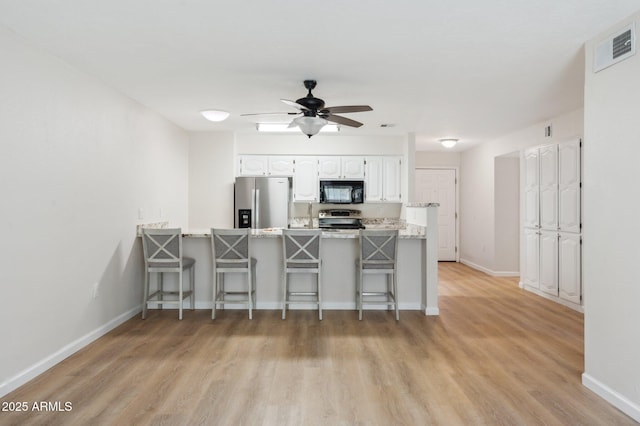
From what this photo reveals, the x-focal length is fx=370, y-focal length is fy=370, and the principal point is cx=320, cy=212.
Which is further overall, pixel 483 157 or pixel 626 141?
pixel 483 157

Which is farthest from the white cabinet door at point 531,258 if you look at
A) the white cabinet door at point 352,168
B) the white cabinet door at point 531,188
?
the white cabinet door at point 352,168

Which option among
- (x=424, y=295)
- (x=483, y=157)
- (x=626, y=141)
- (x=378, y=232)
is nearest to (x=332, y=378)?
(x=378, y=232)

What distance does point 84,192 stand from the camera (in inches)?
125

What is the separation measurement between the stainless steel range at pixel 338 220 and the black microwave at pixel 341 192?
0.27 metres

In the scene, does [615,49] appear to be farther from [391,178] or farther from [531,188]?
[391,178]

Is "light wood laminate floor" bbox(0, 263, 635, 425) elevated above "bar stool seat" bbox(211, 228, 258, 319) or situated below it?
below

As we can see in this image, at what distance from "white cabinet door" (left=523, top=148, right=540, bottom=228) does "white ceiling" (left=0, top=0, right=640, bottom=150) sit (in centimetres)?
96

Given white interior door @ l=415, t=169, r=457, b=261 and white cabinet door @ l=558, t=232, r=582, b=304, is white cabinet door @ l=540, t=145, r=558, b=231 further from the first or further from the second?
white interior door @ l=415, t=169, r=457, b=261

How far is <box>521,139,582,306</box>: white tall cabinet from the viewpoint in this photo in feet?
14.5

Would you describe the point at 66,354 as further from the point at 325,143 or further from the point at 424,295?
the point at 325,143

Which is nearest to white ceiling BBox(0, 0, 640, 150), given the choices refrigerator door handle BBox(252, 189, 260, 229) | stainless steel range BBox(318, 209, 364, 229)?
refrigerator door handle BBox(252, 189, 260, 229)

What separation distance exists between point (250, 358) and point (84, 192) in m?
2.00

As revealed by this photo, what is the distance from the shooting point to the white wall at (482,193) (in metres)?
5.48

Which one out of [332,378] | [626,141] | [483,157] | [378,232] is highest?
[483,157]
